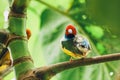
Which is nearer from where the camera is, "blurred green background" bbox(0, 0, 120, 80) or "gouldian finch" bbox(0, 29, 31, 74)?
"gouldian finch" bbox(0, 29, 31, 74)

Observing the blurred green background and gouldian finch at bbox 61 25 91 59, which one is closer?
gouldian finch at bbox 61 25 91 59

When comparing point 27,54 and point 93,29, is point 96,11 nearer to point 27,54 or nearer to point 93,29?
point 27,54

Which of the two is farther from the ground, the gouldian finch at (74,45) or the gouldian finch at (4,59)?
the gouldian finch at (74,45)

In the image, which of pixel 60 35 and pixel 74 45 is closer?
pixel 74 45

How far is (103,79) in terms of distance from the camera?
32.0 inches

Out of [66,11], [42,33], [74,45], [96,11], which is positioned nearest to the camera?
[96,11]

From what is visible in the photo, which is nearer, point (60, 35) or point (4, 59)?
point (4, 59)

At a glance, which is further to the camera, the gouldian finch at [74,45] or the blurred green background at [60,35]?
the blurred green background at [60,35]

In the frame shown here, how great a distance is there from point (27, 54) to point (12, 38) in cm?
4

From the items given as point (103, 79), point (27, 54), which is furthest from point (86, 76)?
point (27, 54)

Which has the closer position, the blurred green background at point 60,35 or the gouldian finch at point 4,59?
the gouldian finch at point 4,59

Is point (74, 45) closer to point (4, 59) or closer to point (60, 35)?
point (4, 59)

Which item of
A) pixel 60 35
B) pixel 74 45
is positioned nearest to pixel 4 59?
pixel 74 45

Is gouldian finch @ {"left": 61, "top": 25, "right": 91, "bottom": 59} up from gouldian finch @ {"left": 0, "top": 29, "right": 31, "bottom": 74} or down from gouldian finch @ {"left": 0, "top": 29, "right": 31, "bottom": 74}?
up
